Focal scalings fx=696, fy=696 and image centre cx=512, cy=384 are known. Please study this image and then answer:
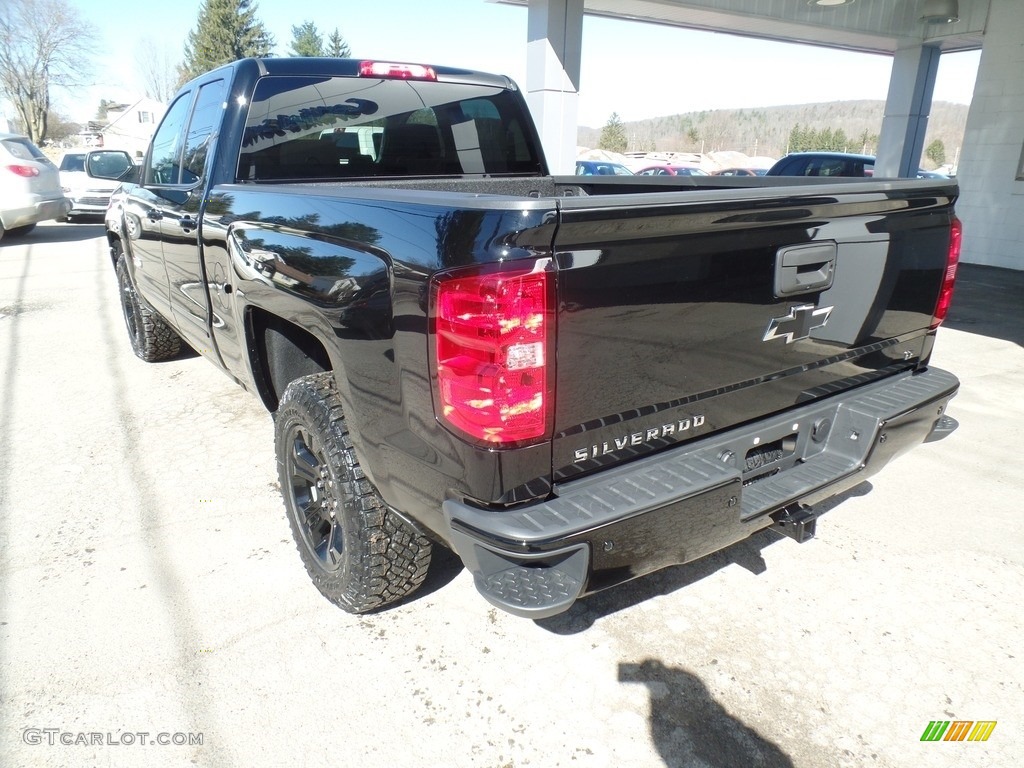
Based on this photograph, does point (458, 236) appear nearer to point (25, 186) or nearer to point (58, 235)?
point (25, 186)

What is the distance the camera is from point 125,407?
476 cm

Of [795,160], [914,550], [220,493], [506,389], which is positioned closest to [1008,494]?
[914,550]

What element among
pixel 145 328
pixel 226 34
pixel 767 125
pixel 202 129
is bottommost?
pixel 145 328

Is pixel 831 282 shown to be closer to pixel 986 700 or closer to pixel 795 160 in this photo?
pixel 986 700

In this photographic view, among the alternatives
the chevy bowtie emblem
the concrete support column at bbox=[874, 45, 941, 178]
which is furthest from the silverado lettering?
the concrete support column at bbox=[874, 45, 941, 178]

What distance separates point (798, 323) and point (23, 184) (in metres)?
13.9

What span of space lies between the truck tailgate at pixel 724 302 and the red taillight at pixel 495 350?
6 centimetres

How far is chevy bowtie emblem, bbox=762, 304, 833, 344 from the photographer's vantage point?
222cm

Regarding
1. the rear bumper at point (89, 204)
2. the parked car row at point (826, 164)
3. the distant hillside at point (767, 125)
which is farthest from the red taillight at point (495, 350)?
the distant hillside at point (767, 125)

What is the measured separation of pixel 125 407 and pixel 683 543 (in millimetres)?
4196

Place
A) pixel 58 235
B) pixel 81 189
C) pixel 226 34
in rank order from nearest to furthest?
pixel 58 235 → pixel 81 189 → pixel 226 34

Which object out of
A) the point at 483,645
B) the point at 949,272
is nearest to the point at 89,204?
the point at 483,645

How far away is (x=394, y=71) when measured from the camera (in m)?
3.63

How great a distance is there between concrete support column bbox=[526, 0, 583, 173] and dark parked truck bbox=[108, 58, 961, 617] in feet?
23.7
